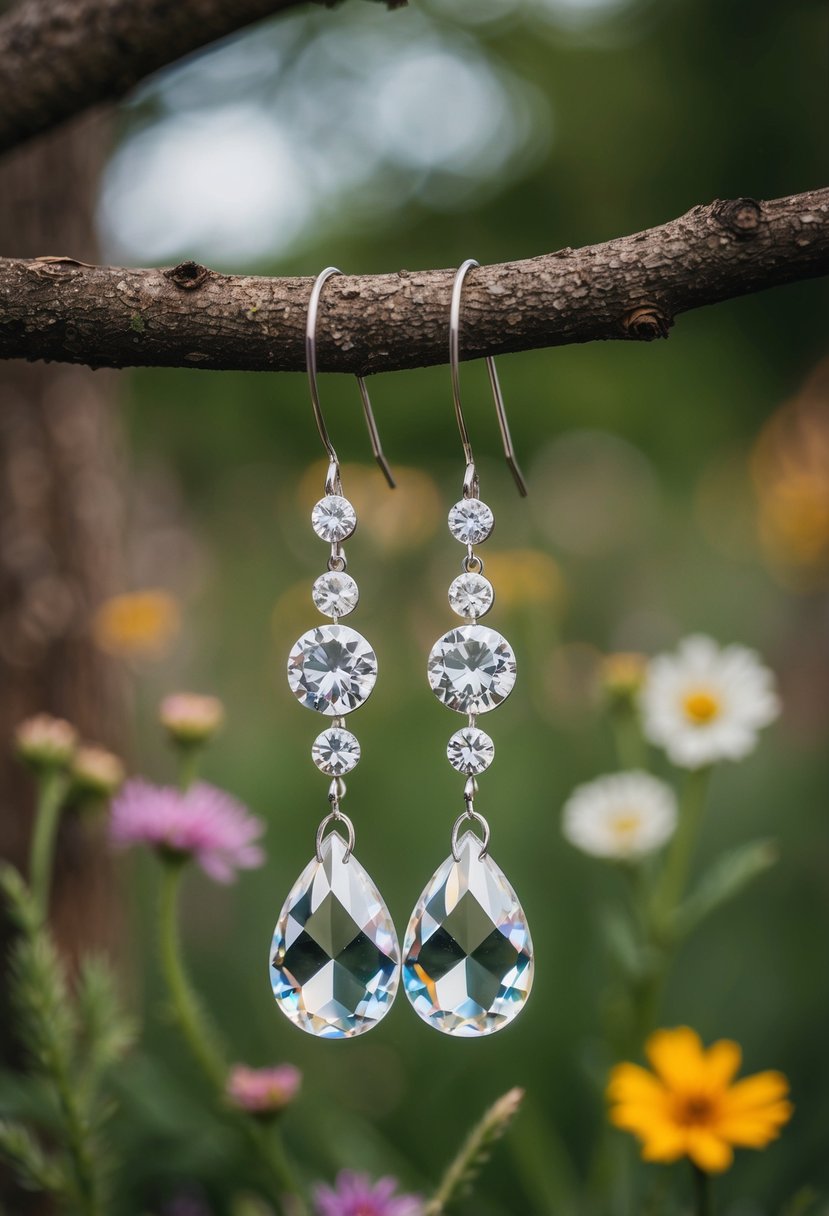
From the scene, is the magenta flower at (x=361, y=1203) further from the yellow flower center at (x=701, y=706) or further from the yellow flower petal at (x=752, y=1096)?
the yellow flower center at (x=701, y=706)

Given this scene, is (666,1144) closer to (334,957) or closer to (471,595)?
(334,957)

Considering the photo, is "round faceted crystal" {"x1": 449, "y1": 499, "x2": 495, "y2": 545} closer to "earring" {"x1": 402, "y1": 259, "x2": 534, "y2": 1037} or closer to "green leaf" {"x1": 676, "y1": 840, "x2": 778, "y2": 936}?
"earring" {"x1": 402, "y1": 259, "x2": 534, "y2": 1037}

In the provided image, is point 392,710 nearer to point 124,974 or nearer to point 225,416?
point 124,974

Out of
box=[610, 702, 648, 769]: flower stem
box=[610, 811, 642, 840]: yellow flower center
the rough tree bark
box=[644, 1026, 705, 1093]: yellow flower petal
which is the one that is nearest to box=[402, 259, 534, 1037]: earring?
box=[644, 1026, 705, 1093]: yellow flower petal

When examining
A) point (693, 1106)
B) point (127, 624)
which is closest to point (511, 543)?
point (127, 624)

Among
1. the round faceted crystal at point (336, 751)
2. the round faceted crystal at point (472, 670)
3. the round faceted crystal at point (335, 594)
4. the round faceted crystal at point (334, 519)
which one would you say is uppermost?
the round faceted crystal at point (334, 519)

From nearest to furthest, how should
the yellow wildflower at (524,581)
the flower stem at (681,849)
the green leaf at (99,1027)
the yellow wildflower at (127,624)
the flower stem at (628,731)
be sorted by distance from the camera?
the green leaf at (99,1027)
the flower stem at (681,849)
the flower stem at (628,731)
the yellow wildflower at (127,624)
the yellow wildflower at (524,581)

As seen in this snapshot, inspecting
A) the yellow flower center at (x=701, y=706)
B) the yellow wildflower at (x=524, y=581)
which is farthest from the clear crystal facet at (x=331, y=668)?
the yellow wildflower at (x=524, y=581)
